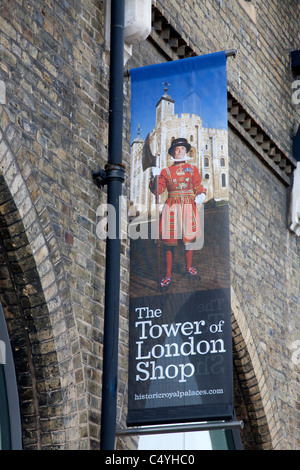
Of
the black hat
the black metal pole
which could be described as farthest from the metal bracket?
the black hat

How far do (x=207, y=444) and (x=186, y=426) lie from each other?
2494 millimetres

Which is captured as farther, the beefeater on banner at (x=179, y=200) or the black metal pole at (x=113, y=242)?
the beefeater on banner at (x=179, y=200)

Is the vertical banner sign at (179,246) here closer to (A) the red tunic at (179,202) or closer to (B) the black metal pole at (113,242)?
(A) the red tunic at (179,202)

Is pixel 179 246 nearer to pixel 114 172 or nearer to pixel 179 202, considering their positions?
pixel 179 202

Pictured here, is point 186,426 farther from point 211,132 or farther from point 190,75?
point 190,75

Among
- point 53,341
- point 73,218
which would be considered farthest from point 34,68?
point 53,341

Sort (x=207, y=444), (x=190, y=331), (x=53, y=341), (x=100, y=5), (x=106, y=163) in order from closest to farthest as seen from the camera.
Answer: (x=53, y=341) < (x=190, y=331) < (x=106, y=163) < (x=100, y=5) < (x=207, y=444)

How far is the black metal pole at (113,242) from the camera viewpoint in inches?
234

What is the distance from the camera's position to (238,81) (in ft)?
31.0

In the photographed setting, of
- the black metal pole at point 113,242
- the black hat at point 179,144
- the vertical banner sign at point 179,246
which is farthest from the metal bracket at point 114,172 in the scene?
the black hat at point 179,144

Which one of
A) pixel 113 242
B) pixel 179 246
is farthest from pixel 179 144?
pixel 113 242

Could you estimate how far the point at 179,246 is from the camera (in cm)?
645

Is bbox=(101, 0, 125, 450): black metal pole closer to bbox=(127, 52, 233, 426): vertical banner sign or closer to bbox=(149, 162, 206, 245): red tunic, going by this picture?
bbox=(127, 52, 233, 426): vertical banner sign

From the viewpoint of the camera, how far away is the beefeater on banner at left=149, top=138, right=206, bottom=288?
6.45m
